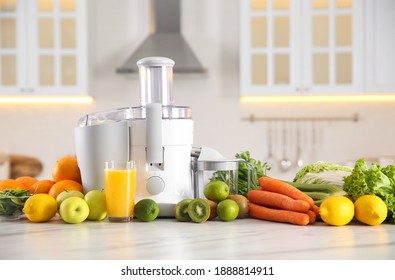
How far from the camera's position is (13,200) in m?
1.60

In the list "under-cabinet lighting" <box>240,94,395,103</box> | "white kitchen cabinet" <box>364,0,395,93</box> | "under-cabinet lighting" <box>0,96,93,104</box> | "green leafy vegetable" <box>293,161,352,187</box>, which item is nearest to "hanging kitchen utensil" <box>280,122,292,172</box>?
"under-cabinet lighting" <box>240,94,395,103</box>

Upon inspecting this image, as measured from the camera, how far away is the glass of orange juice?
59.2 inches

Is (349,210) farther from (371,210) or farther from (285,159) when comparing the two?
(285,159)

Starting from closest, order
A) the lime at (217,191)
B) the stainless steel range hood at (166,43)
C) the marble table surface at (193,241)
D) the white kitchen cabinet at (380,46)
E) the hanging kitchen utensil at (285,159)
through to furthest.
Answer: the marble table surface at (193,241) → the lime at (217,191) → the white kitchen cabinet at (380,46) → the stainless steel range hood at (166,43) → the hanging kitchen utensil at (285,159)

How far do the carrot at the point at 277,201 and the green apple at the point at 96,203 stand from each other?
399mm

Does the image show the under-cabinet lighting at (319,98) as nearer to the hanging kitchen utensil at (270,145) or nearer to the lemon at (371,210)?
the hanging kitchen utensil at (270,145)

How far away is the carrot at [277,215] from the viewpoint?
1496mm

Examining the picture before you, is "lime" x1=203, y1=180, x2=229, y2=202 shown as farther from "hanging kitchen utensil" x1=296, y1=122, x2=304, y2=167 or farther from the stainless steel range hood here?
"hanging kitchen utensil" x1=296, y1=122, x2=304, y2=167

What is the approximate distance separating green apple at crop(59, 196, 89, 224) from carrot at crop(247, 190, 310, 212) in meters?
0.45

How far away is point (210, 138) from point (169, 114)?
8.98 feet

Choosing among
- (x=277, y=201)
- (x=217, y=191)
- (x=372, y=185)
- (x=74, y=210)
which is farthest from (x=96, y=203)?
(x=372, y=185)

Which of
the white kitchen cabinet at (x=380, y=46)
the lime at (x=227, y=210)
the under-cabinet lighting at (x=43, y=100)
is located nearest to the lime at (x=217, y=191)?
the lime at (x=227, y=210)

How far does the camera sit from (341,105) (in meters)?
4.28
